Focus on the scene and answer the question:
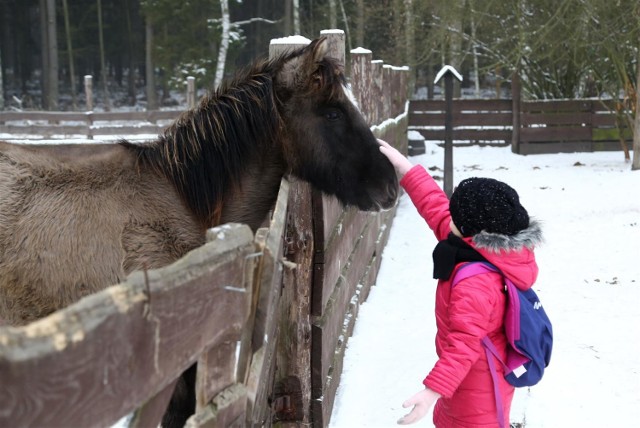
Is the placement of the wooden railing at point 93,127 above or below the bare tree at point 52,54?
below

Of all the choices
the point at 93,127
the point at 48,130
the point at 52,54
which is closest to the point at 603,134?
the point at 93,127

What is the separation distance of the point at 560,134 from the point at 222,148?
53.7 feet

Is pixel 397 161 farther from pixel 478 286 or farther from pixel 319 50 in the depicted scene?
pixel 478 286

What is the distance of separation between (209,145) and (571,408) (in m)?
2.72

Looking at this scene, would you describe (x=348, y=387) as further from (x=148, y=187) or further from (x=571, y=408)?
(x=148, y=187)

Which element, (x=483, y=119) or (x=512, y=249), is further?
(x=483, y=119)

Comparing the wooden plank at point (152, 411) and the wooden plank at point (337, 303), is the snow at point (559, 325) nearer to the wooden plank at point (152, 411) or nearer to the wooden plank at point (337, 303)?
the wooden plank at point (337, 303)

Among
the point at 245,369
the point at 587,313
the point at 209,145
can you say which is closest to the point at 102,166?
the point at 209,145

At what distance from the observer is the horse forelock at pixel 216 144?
332 cm

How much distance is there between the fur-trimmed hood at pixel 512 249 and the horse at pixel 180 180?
919 mm

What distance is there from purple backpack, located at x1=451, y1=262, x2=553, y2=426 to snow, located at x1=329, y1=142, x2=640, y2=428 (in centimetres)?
27

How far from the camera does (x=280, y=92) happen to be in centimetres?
345

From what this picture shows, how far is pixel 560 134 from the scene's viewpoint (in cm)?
1814

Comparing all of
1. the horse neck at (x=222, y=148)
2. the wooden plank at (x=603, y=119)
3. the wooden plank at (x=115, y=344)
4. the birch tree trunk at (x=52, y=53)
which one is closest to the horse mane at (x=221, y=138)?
the horse neck at (x=222, y=148)
